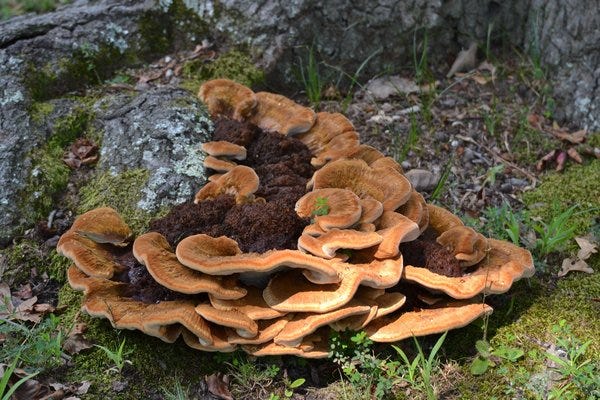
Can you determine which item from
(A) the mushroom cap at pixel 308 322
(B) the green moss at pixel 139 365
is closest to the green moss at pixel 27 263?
(B) the green moss at pixel 139 365

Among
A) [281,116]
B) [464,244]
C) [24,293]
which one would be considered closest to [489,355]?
[464,244]

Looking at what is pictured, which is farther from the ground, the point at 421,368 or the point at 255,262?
the point at 255,262

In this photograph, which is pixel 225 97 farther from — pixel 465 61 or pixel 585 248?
pixel 585 248

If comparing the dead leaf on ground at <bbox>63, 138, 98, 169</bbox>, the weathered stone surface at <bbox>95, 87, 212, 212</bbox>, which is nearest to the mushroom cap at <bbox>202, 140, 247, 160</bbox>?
the weathered stone surface at <bbox>95, 87, 212, 212</bbox>

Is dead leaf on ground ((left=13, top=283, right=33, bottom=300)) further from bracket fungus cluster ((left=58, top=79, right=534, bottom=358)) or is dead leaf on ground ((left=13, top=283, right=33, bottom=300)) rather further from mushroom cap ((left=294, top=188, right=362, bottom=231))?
mushroom cap ((left=294, top=188, right=362, bottom=231))

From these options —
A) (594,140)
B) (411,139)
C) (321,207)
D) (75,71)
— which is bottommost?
(594,140)

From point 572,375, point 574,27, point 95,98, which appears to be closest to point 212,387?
point 572,375
